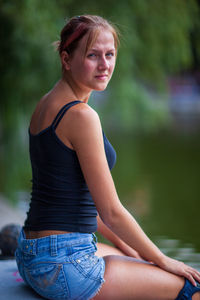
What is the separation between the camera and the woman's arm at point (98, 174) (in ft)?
5.61

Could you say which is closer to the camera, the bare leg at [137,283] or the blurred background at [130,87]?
the bare leg at [137,283]

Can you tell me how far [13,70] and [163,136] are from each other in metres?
9.77

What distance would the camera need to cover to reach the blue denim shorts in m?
1.72

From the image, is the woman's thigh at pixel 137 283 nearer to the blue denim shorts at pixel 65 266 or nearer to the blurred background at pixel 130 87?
the blue denim shorts at pixel 65 266

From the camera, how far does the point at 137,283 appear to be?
1.79m

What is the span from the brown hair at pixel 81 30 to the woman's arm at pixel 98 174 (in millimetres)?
269

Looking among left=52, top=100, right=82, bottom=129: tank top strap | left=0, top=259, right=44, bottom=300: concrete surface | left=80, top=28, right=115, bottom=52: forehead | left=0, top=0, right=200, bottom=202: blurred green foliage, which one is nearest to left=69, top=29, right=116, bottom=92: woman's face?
left=80, top=28, right=115, bottom=52: forehead

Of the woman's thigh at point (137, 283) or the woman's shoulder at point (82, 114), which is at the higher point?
the woman's shoulder at point (82, 114)

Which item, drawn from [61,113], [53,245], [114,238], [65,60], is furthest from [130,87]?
[53,245]

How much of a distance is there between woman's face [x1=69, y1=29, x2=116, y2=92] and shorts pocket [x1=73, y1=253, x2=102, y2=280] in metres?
0.65

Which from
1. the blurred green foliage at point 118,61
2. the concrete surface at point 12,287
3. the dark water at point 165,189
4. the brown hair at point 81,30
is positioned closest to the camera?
the brown hair at point 81,30

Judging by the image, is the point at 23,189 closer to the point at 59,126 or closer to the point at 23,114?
the point at 23,114

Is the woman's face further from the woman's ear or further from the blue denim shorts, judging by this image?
the blue denim shorts

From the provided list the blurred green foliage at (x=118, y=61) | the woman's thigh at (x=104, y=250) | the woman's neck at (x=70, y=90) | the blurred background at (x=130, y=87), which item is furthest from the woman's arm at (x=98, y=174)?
the blurred green foliage at (x=118, y=61)
